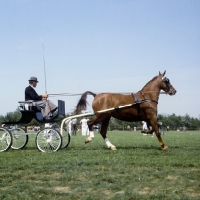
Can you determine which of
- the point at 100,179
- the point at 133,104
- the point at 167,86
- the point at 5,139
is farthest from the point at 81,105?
the point at 100,179

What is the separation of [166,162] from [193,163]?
1.95ft

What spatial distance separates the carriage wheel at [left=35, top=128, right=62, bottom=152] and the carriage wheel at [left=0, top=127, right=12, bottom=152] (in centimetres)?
106

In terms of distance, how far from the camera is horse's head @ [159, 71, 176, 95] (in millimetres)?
12461

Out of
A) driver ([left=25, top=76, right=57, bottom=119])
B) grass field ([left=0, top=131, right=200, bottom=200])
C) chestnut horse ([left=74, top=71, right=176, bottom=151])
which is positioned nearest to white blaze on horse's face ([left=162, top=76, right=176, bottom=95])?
chestnut horse ([left=74, top=71, right=176, bottom=151])

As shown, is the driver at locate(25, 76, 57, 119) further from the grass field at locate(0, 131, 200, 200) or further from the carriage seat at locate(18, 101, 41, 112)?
the grass field at locate(0, 131, 200, 200)

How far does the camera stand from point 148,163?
807 cm

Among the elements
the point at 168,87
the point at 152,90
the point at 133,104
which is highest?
the point at 168,87

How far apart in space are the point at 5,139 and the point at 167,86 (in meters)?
5.93

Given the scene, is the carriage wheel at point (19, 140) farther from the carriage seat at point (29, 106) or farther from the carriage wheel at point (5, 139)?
the carriage seat at point (29, 106)

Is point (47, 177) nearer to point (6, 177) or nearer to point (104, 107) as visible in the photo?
point (6, 177)

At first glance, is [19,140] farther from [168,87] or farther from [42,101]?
[168,87]

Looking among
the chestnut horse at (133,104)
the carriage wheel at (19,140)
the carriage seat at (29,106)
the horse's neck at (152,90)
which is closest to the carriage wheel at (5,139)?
the carriage wheel at (19,140)

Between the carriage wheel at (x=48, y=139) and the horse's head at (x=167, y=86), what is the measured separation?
157 inches

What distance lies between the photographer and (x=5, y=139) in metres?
12.6
